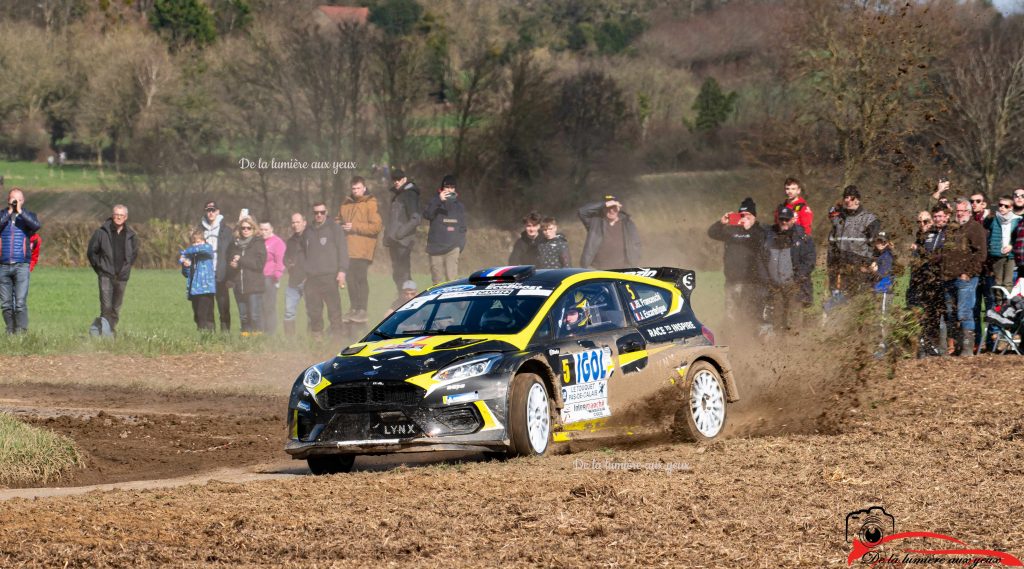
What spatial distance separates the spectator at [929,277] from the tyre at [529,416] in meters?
8.37

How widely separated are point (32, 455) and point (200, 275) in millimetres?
10599

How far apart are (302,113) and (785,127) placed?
2101cm

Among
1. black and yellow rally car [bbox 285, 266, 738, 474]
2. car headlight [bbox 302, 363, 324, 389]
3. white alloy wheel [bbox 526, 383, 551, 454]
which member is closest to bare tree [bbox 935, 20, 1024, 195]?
black and yellow rally car [bbox 285, 266, 738, 474]

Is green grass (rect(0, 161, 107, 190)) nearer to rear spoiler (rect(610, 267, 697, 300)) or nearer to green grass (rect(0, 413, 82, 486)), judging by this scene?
green grass (rect(0, 413, 82, 486))

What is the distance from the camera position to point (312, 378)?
10719 millimetres

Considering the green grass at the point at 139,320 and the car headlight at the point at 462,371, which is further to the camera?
the green grass at the point at 139,320

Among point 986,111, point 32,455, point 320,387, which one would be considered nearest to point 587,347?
point 320,387

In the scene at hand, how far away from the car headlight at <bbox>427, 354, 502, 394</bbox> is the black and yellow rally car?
0.01 metres

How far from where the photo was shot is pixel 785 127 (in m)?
42.8

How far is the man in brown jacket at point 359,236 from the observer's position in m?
21.7

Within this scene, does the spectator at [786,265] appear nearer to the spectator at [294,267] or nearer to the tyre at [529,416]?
the spectator at [294,267]

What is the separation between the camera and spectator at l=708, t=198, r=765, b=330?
18.1 metres

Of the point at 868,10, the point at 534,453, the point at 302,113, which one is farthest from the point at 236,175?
the point at 534,453

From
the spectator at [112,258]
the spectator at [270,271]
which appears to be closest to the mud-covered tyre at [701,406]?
the spectator at [270,271]
